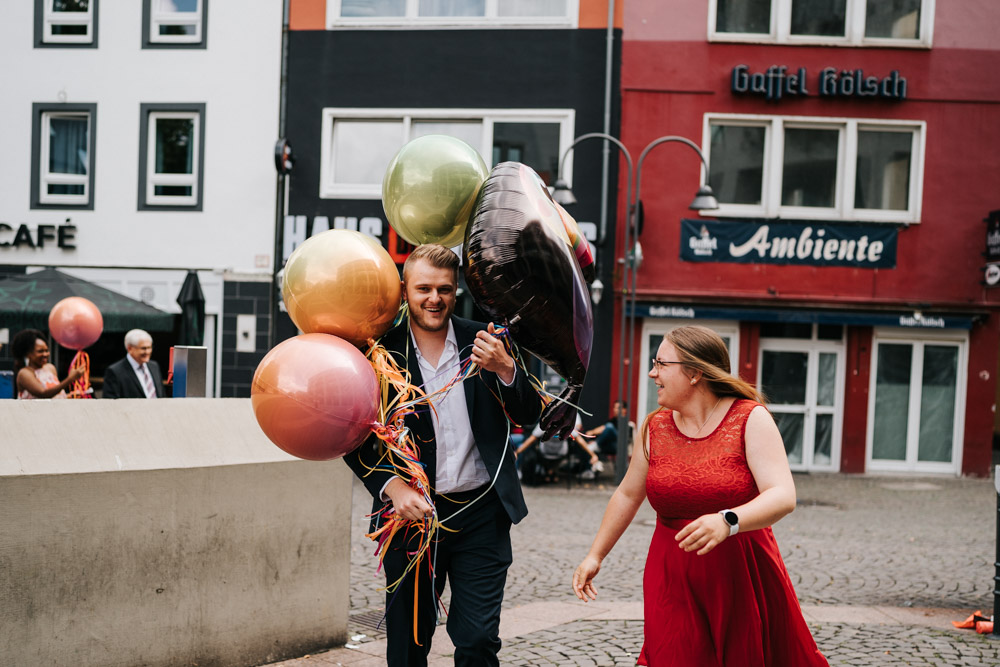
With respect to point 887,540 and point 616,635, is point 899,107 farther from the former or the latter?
point 616,635

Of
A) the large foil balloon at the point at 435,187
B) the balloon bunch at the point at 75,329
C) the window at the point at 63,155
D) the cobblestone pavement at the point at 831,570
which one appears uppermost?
the window at the point at 63,155

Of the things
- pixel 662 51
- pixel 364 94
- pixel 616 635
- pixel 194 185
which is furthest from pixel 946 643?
pixel 194 185

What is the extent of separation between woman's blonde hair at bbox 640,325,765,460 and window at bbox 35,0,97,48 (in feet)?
51.6

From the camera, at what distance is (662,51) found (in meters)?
14.6

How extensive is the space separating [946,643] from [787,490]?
3.04 meters

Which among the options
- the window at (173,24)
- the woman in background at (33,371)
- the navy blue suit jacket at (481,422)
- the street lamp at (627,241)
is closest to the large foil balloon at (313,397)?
the navy blue suit jacket at (481,422)

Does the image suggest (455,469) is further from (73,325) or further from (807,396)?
(807,396)

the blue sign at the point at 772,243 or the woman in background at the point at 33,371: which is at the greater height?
the blue sign at the point at 772,243

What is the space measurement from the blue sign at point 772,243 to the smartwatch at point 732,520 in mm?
12233

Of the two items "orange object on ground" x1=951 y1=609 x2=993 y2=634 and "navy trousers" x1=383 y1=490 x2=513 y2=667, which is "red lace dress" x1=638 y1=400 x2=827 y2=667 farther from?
"orange object on ground" x1=951 y1=609 x2=993 y2=634

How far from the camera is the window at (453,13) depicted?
583 inches

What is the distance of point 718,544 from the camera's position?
2.88 metres

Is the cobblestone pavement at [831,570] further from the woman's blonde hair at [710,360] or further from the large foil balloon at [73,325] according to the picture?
the large foil balloon at [73,325]

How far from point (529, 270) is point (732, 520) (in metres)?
1.00
